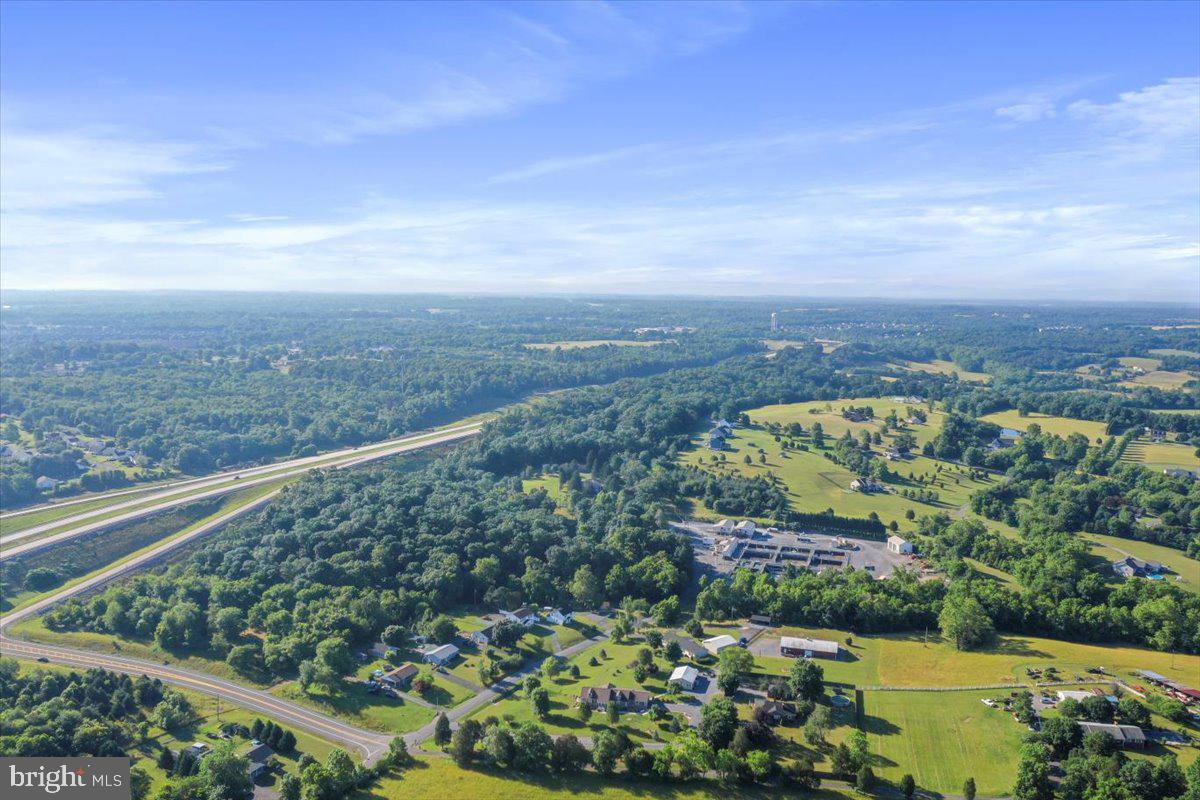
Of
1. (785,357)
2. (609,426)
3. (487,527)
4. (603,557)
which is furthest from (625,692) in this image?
(785,357)

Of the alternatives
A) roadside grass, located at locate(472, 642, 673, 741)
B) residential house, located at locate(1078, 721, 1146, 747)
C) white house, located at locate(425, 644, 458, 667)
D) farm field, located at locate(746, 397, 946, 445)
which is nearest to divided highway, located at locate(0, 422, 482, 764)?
white house, located at locate(425, 644, 458, 667)

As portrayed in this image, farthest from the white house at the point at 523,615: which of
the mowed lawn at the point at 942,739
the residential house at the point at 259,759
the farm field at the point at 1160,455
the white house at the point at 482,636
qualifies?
the farm field at the point at 1160,455

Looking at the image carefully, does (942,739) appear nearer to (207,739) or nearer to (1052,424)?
(207,739)

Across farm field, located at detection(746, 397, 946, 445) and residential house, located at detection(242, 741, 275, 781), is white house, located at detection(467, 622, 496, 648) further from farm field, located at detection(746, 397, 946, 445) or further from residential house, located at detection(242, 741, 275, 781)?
farm field, located at detection(746, 397, 946, 445)

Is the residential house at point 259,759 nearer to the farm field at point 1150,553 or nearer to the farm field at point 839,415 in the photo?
the farm field at point 1150,553

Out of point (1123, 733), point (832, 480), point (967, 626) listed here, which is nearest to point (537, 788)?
point (1123, 733)
